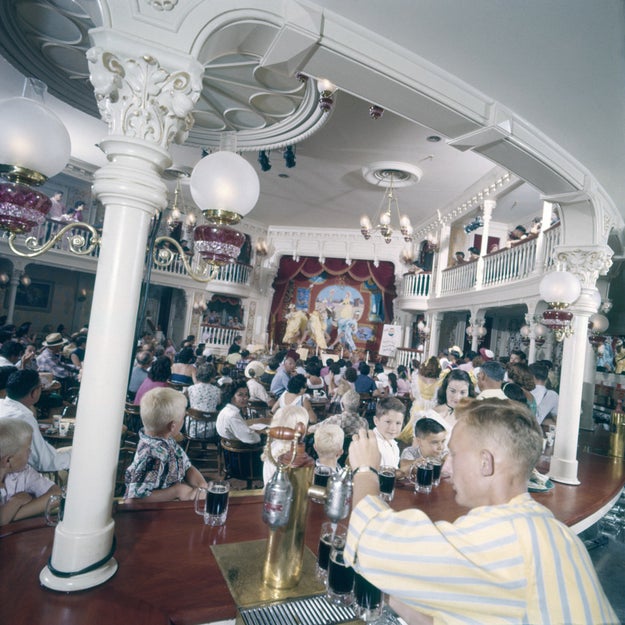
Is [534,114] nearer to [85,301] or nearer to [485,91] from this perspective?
[485,91]

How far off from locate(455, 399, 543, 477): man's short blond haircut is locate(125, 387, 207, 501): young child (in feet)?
5.28

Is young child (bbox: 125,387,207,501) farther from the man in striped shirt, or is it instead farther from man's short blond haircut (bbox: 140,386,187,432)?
the man in striped shirt

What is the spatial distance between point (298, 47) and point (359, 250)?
46.1 feet

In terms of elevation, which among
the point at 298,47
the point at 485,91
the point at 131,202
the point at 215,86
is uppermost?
the point at 215,86

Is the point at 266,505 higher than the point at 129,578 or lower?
higher

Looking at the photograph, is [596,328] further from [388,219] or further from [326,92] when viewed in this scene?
[326,92]

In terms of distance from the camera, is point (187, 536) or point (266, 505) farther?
point (187, 536)

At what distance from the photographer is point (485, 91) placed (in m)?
2.61

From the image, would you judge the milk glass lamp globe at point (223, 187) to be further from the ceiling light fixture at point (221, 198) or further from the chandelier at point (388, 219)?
the chandelier at point (388, 219)

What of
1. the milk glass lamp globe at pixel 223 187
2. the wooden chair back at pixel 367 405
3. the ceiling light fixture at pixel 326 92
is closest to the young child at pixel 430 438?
the milk glass lamp globe at pixel 223 187

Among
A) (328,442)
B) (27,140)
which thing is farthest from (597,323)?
(27,140)

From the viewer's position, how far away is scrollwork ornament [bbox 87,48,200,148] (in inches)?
58.6

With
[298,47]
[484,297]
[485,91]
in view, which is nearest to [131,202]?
[298,47]

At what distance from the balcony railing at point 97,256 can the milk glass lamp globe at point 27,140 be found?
844cm
